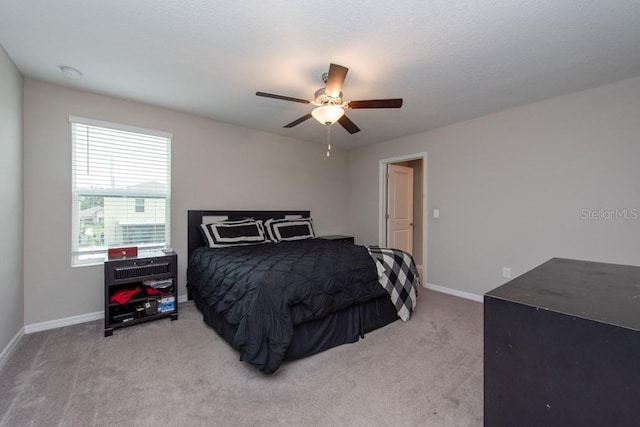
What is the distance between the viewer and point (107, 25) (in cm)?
185

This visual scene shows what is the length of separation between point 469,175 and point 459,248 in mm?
1005

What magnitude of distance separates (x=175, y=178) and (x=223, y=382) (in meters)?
2.53

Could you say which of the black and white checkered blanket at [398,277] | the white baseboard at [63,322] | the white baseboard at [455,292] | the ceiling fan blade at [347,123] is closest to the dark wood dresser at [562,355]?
the black and white checkered blanket at [398,277]

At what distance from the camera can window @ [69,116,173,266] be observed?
287 centimetres

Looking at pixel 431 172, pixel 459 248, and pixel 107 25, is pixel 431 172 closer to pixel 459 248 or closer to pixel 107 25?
pixel 459 248

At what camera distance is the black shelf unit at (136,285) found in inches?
102

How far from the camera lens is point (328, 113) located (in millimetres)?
2305

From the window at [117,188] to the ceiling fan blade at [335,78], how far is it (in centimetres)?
229

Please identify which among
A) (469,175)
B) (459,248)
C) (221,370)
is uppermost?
(469,175)

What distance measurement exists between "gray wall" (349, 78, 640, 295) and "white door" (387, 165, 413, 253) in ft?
2.12

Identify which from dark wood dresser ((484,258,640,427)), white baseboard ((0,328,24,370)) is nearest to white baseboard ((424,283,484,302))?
dark wood dresser ((484,258,640,427))

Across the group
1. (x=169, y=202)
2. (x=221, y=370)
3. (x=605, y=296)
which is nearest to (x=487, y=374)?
(x=605, y=296)

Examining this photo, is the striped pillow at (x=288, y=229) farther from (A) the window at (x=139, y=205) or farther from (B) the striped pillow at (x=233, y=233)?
(A) the window at (x=139, y=205)

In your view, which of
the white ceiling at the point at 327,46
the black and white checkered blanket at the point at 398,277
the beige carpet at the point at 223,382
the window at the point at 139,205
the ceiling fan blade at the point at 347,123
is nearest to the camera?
the beige carpet at the point at 223,382
